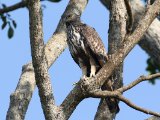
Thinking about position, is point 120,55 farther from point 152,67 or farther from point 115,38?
point 152,67

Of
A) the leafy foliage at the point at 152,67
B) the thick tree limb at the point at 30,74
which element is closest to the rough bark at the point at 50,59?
the thick tree limb at the point at 30,74

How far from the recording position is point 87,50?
538 cm

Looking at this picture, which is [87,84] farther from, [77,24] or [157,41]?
[157,41]

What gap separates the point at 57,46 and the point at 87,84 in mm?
1426

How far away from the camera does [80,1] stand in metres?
6.28

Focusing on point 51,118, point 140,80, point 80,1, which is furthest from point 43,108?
point 80,1

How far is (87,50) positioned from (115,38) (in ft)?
1.09

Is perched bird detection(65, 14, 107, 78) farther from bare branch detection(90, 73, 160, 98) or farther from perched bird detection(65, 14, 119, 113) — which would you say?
bare branch detection(90, 73, 160, 98)

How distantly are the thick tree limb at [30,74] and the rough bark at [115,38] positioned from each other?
0.58 metres

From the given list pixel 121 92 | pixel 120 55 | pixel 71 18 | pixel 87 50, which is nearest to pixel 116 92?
pixel 121 92

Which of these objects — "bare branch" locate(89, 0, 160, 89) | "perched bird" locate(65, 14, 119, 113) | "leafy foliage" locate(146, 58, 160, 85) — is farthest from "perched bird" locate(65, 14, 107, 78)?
"leafy foliage" locate(146, 58, 160, 85)

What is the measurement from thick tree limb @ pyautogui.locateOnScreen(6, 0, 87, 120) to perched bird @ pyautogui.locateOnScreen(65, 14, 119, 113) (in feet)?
0.54

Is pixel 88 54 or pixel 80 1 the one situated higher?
pixel 80 1

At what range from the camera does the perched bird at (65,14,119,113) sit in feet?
17.5
